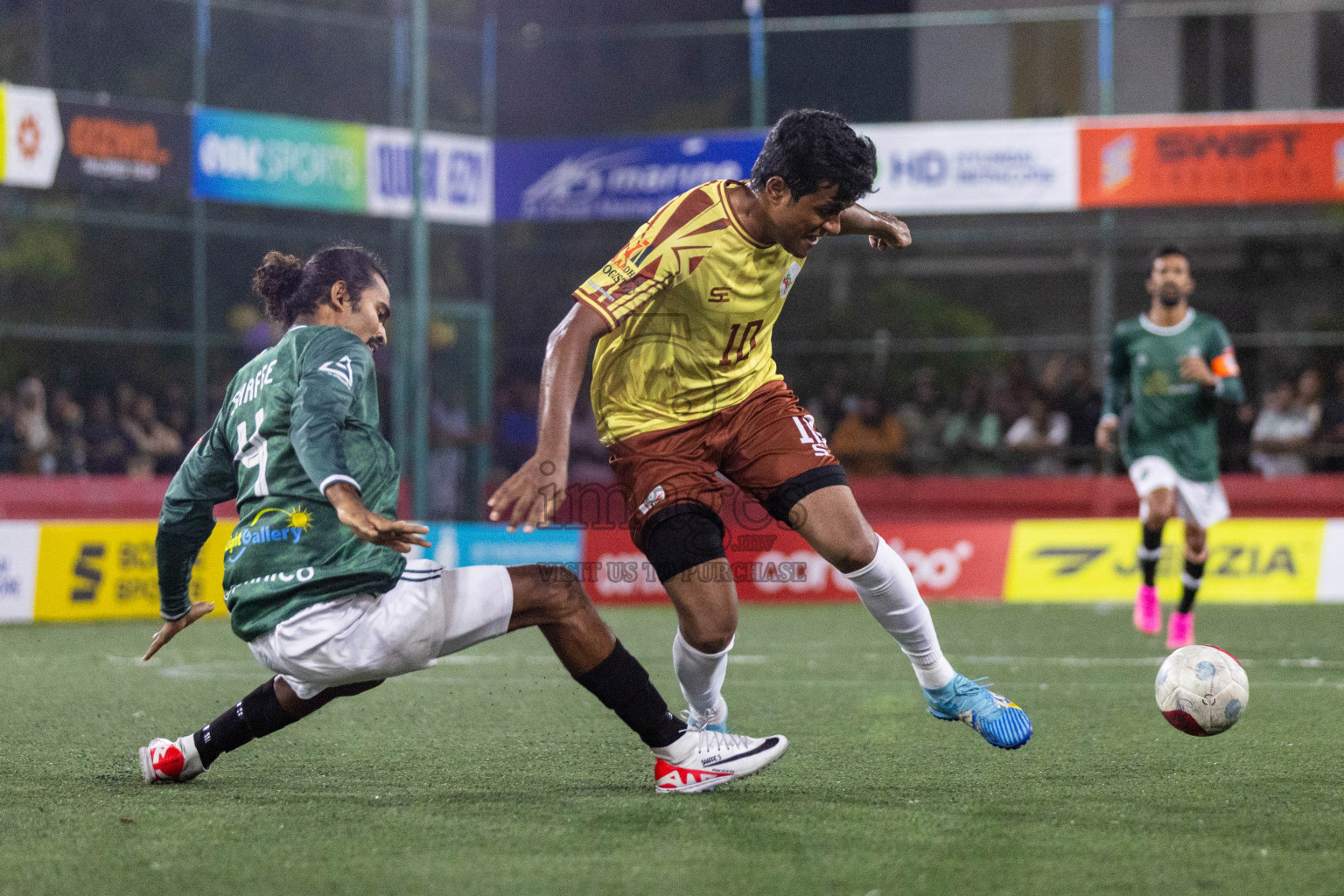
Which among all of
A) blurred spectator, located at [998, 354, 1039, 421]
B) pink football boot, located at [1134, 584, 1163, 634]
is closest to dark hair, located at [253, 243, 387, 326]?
pink football boot, located at [1134, 584, 1163, 634]

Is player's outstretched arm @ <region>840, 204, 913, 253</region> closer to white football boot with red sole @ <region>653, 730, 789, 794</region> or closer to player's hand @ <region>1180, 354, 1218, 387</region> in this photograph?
white football boot with red sole @ <region>653, 730, 789, 794</region>

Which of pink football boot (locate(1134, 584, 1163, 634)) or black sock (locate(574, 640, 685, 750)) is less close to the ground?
black sock (locate(574, 640, 685, 750))

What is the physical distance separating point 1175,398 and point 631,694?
20.0ft

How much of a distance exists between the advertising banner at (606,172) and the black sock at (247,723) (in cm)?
1361

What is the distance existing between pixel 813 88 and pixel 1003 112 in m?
2.36

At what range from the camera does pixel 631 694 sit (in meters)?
4.68

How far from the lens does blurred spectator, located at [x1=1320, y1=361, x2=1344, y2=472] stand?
52.9ft

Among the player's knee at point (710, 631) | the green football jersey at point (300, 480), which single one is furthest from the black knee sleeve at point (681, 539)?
the green football jersey at point (300, 480)

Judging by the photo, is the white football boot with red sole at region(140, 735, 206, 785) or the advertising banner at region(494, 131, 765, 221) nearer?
the white football boot with red sole at region(140, 735, 206, 785)

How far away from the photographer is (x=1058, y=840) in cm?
410

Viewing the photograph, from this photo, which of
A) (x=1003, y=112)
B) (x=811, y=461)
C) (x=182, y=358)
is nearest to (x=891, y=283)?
(x=1003, y=112)

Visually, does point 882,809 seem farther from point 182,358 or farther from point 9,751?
point 182,358

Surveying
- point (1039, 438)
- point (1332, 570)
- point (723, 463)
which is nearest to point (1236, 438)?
point (1039, 438)

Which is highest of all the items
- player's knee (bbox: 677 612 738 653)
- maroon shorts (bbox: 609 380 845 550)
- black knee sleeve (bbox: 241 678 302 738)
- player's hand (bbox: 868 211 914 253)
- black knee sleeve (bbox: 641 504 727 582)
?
player's hand (bbox: 868 211 914 253)
